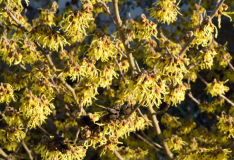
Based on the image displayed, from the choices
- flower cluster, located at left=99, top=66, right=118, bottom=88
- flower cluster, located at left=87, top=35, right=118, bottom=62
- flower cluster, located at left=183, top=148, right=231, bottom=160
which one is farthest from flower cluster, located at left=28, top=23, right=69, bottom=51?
flower cluster, located at left=183, top=148, right=231, bottom=160

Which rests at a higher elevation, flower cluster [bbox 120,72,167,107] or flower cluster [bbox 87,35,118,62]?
flower cluster [bbox 87,35,118,62]

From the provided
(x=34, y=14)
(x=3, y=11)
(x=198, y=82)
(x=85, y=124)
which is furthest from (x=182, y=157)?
(x=34, y=14)

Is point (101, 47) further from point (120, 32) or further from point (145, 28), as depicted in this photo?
point (145, 28)

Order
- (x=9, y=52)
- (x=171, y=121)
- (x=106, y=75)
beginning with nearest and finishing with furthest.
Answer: (x=106, y=75) < (x=9, y=52) < (x=171, y=121)

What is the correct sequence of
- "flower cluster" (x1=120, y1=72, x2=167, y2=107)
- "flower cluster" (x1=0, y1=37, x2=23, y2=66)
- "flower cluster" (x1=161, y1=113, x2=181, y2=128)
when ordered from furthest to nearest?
"flower cluster" (x1=161, y1=113, x2=181, y2=128) → "flower cluster" (x1=0, y1=37, x2=23, y2=66) → "flower cluster" (x1=120, y1=72, x2=167, y2=107)

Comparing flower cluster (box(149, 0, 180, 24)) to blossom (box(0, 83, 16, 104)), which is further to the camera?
blossom (box(0, 83, 16, 104))

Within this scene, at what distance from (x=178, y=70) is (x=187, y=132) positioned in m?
2.19

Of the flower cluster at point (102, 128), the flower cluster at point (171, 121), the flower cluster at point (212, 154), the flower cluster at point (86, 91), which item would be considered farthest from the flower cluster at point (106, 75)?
the flower cluster at point (171, 121)

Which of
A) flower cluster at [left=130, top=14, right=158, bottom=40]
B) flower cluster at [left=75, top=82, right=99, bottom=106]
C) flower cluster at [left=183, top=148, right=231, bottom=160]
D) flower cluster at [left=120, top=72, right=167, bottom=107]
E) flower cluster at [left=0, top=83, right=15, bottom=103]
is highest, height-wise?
flower cluster at [left=130, top=14, right=158, bottom=40]

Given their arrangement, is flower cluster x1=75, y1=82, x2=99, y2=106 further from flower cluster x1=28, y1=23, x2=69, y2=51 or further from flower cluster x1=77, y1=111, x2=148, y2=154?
flower cluster x1=28, y1=23, x2=69, y2=51

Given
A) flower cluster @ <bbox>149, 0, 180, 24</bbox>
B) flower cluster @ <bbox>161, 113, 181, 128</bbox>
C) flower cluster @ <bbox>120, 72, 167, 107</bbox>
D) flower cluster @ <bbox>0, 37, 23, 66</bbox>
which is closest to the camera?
flower cluster @ <bbox>120, 72, 167, 107</bbox>

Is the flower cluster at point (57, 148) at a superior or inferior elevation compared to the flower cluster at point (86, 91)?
inferior

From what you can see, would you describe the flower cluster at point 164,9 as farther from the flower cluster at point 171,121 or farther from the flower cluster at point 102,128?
the flower cluster at point 171,121

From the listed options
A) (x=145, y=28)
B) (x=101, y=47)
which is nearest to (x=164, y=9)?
(x=145, y=28)
